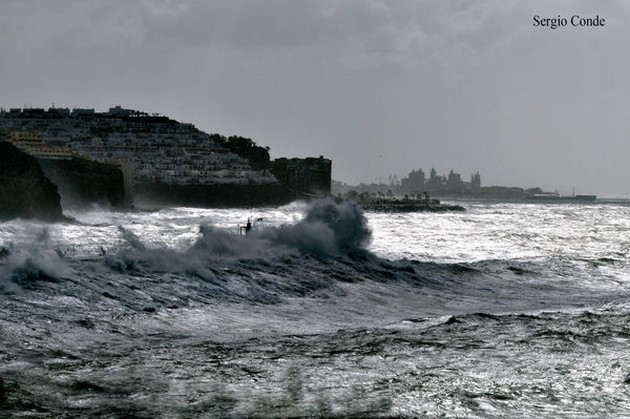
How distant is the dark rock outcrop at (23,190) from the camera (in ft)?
222

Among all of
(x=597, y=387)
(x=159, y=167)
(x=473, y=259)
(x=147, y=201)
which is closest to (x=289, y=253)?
(x=473, y=259)

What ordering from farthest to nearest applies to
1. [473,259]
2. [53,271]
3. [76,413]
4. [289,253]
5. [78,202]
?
[78,202] → [473,259] → [289,253] → [53,271] → [76,413]

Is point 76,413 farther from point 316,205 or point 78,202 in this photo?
point 78,202

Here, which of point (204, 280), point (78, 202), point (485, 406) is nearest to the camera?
point (485, 406)

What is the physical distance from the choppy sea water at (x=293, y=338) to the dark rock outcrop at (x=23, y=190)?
41236 millimetres

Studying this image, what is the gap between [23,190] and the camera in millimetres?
69875

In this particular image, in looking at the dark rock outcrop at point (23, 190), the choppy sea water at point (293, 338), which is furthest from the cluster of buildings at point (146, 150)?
the choppy sea water at point (293, 338)

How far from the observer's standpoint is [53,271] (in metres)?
20.5

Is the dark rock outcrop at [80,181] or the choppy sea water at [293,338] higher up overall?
the dark rock outcrop at [80,181]

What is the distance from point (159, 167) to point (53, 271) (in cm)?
14470

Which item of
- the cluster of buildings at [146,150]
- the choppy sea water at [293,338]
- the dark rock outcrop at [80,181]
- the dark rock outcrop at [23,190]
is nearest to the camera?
the choppy sea water at [293,338]

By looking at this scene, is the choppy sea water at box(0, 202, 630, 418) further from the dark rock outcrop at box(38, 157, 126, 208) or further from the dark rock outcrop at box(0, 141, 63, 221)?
the dark rock outcrop at box(38, 157, 126, 208)

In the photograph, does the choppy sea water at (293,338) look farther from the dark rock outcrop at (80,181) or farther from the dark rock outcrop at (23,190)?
the dark rock outcrop at (80,181)

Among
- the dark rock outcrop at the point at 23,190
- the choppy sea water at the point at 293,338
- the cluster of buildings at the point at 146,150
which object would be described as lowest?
the choppy sea water at the point at 293,338
